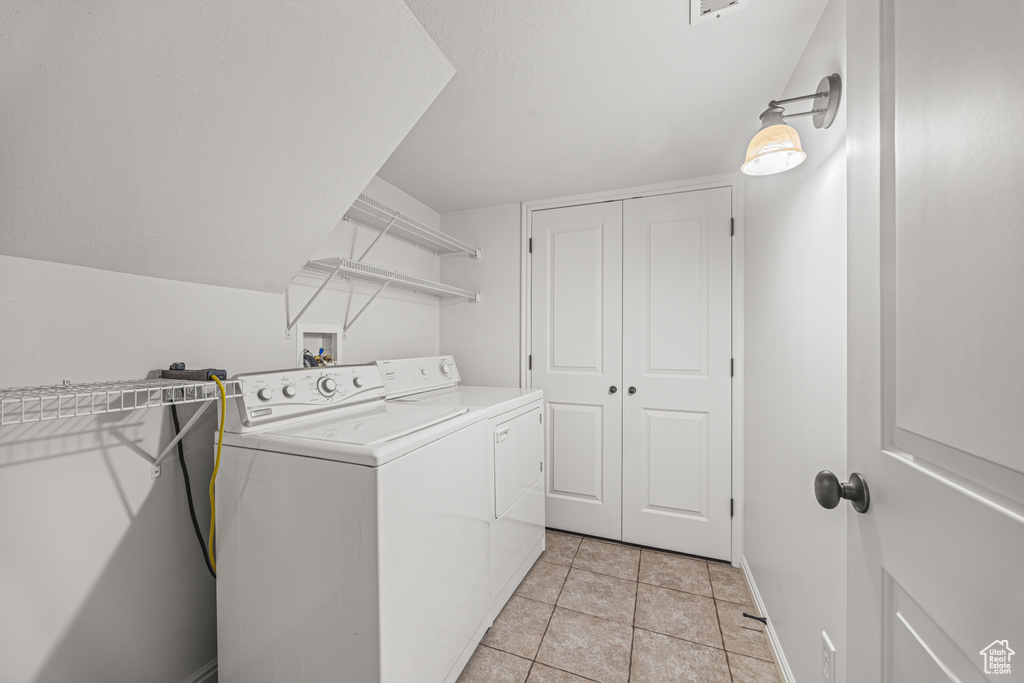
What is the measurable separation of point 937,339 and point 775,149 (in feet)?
2.51

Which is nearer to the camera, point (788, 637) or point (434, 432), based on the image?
point (434, 432)

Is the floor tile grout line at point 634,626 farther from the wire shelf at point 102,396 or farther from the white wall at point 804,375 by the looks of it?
the wire shelf at point 102,396

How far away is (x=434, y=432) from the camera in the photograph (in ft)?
4.28

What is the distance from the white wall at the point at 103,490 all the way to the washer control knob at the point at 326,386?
0.32 metres

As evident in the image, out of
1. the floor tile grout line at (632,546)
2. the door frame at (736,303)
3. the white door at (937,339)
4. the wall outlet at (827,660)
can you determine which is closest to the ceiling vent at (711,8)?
the white door at (937,339)

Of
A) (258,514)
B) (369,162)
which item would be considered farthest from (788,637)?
(369,162)

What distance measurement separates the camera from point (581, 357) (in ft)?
8.50

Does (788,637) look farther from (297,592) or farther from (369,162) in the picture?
(369,162)

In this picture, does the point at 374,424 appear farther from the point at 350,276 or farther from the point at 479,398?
the point at 350,276

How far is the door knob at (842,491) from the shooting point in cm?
67

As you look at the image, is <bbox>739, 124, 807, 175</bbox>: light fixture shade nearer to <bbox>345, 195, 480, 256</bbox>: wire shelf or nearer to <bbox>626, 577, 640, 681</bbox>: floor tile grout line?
<bbox>345, 195, 480, 256</bbox>: wire shelf

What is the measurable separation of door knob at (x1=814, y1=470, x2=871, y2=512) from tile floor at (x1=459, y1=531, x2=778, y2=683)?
1.25 m

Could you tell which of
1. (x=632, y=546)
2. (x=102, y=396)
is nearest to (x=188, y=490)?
(x=102, y=396)

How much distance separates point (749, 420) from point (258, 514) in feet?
7.30
